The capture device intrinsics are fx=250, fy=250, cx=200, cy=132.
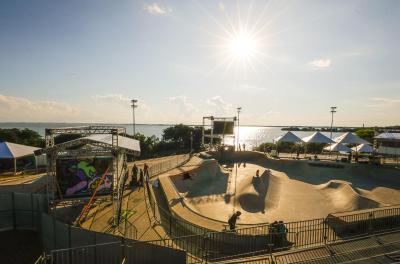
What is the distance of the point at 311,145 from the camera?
1874 inches

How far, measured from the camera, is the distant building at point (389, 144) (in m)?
32.0

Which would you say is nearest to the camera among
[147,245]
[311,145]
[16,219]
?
[147,245]

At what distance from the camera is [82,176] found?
13.9 metres

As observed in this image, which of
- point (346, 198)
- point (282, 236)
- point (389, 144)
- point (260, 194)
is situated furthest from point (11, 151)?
point (389, 144)

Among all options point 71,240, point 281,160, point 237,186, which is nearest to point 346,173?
point 281,160

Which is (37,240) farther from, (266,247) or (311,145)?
(311,145)

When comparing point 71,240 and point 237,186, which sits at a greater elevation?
point 71,240

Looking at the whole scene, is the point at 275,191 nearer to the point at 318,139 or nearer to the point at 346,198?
the point at 346,198

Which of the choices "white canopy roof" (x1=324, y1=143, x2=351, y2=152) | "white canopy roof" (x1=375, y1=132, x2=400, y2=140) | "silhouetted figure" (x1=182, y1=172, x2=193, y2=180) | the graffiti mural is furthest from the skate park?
"white canopy roof" (x1=375, y1=132, x2=400, y2=140)

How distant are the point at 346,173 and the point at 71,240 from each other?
29685mm

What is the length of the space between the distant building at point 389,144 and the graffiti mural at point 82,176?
114 ft

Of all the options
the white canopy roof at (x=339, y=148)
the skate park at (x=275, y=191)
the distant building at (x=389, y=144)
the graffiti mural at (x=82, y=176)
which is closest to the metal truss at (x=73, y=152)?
the graffiti mural at (x=82, y=176)

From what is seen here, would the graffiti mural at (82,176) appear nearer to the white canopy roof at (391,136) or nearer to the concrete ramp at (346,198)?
the concrete ramp at (346,198)

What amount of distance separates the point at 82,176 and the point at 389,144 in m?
38.5
